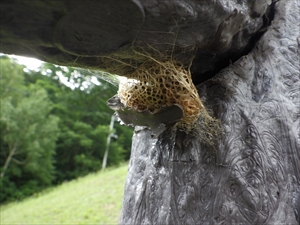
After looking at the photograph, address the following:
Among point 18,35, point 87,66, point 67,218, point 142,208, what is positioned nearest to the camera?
point 18,35

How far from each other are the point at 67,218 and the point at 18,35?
3973mm

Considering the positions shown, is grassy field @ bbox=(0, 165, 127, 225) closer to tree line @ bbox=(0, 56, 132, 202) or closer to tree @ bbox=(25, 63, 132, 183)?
tree line @ bbox=(0, 56, 132, 202)

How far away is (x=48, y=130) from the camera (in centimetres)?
1073

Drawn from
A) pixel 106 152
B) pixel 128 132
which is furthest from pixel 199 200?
pixel 128 132

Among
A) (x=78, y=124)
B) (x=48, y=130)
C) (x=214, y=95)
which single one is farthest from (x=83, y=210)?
(x=78, y=124)

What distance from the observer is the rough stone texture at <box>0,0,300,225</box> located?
785 millimetres

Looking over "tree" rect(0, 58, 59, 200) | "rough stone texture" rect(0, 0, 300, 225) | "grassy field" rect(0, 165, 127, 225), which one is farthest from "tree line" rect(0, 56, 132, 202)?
"rough stone texture" rect(0, 0, 300, 225)

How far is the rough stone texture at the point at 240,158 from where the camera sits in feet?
3.60

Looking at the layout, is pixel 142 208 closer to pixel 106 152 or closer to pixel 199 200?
pixel 199 200

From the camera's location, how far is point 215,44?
1.10 metres

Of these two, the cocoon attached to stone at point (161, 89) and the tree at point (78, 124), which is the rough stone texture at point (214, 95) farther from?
the tree at point (78, 124)

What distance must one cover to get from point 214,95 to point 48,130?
1019 cm

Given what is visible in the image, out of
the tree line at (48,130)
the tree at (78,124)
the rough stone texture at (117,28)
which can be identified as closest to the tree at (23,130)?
the tree line at (48,130)

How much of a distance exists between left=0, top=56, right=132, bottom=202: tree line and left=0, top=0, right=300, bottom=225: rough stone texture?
6.66 m
